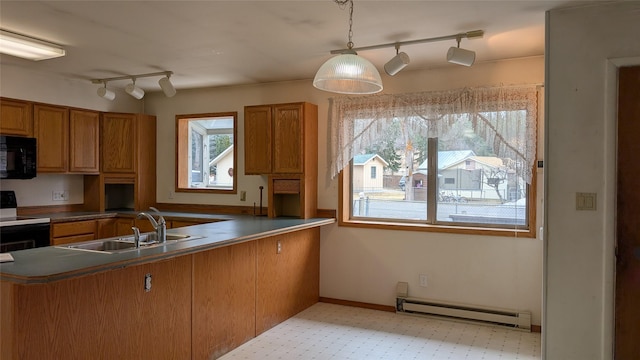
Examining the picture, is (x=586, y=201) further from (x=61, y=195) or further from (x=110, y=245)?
(x=61, y=195)

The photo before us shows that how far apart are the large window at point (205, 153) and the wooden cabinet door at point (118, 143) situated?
1.72ft

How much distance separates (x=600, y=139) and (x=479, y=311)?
1.95m

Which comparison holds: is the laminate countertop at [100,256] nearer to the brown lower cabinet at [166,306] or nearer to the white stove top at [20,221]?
the brown lower cabinet at [166,306]

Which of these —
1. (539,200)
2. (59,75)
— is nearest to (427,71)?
(539,200)

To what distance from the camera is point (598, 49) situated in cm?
262

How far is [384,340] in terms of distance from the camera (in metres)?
3.58

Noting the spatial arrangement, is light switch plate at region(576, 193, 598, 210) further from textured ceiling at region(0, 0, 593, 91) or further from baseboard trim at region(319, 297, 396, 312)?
baseboard trim at region(319, 297, 396, 312)

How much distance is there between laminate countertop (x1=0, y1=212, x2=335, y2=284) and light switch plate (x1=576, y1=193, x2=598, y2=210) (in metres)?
2.17

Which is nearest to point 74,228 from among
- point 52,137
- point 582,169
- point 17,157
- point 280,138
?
point 17,157

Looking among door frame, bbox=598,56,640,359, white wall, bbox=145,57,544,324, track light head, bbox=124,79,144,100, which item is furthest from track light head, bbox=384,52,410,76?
track light head, bbox=124,79,144,100

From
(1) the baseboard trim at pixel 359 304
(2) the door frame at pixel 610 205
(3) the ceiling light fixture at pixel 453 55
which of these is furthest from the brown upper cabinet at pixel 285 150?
(2) the door frame at pixel 610 205

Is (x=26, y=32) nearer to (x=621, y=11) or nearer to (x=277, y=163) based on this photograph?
(x=277, y=163)

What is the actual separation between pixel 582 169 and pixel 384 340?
1.97m

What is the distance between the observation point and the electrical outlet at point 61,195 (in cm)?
496
